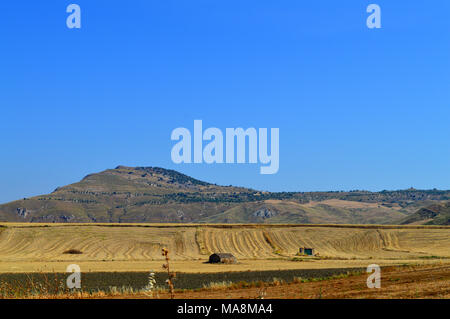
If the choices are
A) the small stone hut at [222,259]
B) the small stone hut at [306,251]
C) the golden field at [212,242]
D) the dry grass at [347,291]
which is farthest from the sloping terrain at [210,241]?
the dry grass at [347,291]

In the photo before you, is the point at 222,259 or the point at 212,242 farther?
the point at 212,242

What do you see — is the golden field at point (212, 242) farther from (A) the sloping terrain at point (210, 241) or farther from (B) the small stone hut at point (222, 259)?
(B) the small stone hut at point (222, 259)

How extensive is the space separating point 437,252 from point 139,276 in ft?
228

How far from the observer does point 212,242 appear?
408 feet

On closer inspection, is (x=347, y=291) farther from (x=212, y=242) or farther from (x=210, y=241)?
(x=210, y=241)

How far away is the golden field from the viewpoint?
347ft

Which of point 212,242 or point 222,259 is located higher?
point 212,242

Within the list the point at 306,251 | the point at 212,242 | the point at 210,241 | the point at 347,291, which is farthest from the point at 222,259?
the point at 347,291

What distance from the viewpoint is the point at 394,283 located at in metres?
31.7

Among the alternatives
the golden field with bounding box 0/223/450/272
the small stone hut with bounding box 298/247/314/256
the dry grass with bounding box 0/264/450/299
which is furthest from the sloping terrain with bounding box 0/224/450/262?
the dry grass with bounding box 0/264/450/299
